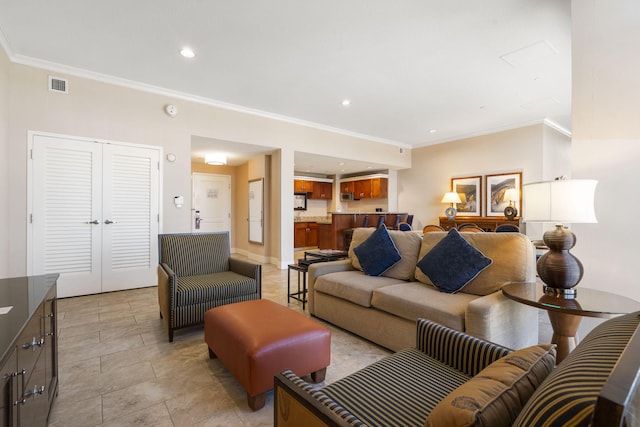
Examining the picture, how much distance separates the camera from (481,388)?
749mm

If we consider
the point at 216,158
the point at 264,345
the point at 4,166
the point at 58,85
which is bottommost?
the point at 264,345

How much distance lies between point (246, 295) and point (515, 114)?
5.62 meters

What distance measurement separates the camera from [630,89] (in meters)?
1.99

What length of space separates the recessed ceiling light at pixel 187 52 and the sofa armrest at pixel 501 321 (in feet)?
12.1

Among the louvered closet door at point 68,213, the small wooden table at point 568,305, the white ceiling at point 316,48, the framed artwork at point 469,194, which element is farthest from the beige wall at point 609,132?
the louvered closet door at point 68,213

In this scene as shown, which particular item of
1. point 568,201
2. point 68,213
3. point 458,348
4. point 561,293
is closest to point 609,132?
point 568,201

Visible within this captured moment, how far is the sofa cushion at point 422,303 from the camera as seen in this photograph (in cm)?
201

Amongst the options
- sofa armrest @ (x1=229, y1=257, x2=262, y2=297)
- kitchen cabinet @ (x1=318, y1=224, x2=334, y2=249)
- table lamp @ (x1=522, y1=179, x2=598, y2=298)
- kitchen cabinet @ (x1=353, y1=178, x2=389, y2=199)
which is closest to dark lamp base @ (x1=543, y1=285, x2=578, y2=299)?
table lamp @ (x1=522, y1=179, x2=598, y2=298)

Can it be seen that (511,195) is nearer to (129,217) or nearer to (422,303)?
(422,303)

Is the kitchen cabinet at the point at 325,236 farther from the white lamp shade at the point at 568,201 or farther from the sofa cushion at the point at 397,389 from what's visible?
the sofa cushion at the point at 397,389

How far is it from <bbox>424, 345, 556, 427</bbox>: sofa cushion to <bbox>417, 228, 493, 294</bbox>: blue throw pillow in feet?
5.00

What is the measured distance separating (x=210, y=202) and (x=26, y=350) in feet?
22.0

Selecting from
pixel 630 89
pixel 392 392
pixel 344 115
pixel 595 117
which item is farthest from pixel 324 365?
pixel 344 115

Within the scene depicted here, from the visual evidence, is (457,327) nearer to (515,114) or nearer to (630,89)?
(630,89)
